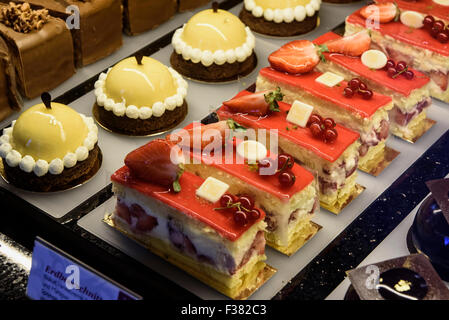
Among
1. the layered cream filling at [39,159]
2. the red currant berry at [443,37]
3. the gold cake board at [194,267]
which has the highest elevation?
the red currant berry at [443,37]

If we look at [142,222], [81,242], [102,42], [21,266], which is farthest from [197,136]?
[102,42]

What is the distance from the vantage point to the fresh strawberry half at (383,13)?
5.27 m

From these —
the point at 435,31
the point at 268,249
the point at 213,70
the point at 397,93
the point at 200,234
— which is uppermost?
the point at 435,31

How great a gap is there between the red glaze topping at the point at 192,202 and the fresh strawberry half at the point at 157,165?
0.04 m

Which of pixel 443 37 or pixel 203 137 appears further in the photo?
pixel 443 37

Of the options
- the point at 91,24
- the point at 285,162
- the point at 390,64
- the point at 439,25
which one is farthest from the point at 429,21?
the point at 91,24

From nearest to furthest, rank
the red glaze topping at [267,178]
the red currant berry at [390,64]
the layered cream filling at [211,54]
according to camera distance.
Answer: the red glaze topping at [267,178], the red currant berry at [390,64], the layered cream filling at [211,54]

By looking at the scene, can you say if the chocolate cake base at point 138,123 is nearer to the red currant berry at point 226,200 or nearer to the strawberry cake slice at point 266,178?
the strawberry cake slice at point 266,178

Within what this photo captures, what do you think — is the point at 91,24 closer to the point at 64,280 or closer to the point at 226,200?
the point at 226,200

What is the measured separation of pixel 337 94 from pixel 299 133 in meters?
0.47

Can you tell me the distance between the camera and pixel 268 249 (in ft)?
13.0

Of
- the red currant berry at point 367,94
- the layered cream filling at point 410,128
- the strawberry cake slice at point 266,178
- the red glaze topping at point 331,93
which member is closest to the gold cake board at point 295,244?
the strawberry cake slice at point 266,178

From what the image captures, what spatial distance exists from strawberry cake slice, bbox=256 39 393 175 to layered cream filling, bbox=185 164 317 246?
644 millimetres

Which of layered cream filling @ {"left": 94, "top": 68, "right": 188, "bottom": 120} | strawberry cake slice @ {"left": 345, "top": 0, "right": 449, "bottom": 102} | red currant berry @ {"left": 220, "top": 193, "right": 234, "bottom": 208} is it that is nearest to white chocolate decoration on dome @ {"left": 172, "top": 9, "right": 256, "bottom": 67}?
layered cream filling @ {"left": 94, "top": 68, "right": 188, "bottom": 120}
